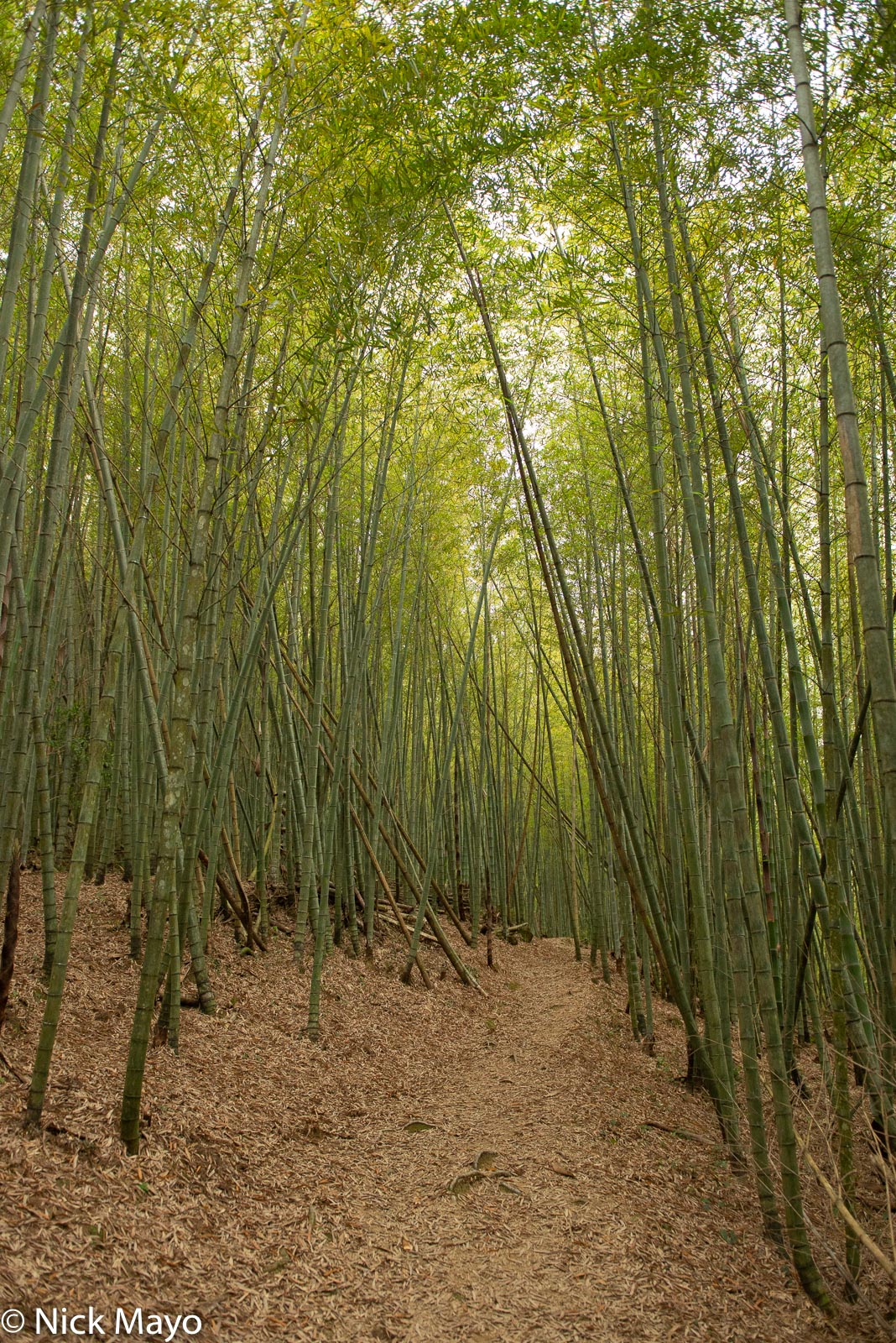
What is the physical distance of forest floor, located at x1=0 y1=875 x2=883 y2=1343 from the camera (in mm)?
1963

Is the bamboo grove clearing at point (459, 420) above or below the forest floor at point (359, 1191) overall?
above

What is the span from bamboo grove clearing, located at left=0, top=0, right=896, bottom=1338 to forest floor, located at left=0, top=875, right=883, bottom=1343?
0.40 feet

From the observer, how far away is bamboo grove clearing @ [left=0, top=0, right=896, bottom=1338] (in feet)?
7.72

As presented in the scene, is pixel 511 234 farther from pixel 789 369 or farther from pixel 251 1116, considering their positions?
pixel 251 1116

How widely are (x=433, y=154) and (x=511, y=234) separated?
83 centimetres

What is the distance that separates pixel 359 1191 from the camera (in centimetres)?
269

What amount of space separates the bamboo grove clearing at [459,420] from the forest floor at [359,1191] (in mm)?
122

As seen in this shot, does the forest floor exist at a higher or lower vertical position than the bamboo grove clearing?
lower

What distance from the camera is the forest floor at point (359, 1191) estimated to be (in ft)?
6.44

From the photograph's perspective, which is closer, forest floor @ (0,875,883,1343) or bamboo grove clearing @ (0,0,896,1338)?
forest floor @ (0,875,883,1343)

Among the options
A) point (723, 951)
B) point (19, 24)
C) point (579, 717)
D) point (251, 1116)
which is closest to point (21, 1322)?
point (251, 1116)

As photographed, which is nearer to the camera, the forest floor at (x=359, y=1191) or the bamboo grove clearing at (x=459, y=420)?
the forest floor at (x=359, y=1191)

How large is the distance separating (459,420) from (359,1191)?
14.3ft

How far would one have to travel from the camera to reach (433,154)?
3.35 metres
